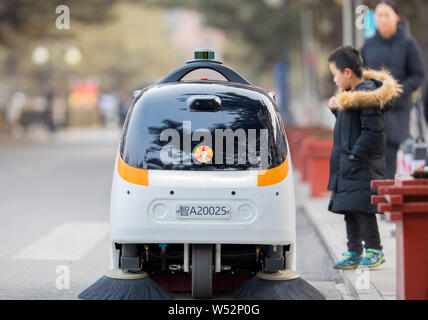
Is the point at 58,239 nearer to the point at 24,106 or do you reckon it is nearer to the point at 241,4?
the point at 241,4

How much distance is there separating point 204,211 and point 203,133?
1.73 ft

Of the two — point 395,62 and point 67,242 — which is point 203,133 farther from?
point 67,242

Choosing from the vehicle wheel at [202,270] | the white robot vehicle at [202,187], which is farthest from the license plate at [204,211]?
the vehicle wheel at [202,270]

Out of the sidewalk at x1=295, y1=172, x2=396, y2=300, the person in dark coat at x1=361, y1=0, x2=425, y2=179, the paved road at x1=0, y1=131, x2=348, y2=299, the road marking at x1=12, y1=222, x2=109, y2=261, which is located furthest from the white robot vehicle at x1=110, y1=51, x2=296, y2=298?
the person in dark coat at x1=361, y1=0, x2=425, y2=179

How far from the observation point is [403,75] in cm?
981

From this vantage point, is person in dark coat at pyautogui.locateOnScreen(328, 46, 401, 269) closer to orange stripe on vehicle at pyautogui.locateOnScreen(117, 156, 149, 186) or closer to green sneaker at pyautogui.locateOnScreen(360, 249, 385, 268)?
green sneaker at pyautogui.locateOnScreen(360, 249, 385, 268)

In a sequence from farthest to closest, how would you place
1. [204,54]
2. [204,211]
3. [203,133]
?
[204,54], [203,133], [204,211]

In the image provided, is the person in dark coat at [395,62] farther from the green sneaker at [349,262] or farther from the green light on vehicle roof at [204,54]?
the green light on vehicle roof at [204,54]

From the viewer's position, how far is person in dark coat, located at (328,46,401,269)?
7.71m

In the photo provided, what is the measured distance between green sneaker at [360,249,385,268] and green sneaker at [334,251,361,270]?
→ 122 millimetres

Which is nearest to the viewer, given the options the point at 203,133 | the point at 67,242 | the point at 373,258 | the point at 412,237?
the point at 412,237

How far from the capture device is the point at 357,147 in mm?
7738

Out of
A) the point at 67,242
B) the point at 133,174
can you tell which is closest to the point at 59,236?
the point at 67,242
